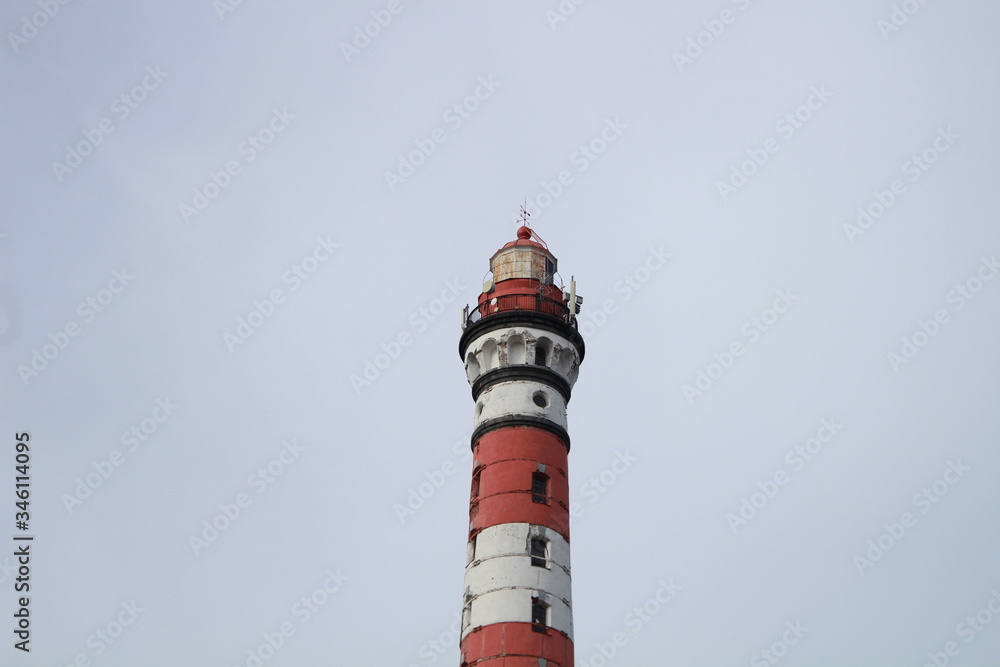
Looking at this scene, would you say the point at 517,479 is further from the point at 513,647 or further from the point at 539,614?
the point at 513,647

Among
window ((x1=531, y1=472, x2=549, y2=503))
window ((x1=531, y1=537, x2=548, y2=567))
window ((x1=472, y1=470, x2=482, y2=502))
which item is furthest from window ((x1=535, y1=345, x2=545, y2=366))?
window ((x1=531, y1=537, x2=548, y2=567))

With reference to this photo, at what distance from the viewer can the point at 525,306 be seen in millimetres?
48594

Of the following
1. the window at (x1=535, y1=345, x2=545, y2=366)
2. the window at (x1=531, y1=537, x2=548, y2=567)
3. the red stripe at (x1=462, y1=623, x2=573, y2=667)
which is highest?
the window at (x1=535, y1=345, x2=545, y2=366)

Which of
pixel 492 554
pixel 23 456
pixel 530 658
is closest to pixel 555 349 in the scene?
pixel 492 554

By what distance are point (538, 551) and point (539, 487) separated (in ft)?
9.32

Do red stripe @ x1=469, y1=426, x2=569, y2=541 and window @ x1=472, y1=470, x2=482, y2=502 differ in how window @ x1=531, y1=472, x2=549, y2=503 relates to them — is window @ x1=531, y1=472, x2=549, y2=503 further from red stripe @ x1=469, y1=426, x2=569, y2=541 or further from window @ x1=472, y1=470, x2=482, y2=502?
window @ x1=472, y1=470, x2=482, y2=502

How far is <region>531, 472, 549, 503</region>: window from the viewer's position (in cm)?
4356

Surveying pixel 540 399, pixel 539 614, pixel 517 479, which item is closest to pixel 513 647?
pixel 539 614

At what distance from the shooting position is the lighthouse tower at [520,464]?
133ft

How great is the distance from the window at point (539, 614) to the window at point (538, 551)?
5.08ft

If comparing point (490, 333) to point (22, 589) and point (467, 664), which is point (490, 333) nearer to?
point (467, 664)

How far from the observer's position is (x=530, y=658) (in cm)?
3941

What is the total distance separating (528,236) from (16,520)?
26.2 metres

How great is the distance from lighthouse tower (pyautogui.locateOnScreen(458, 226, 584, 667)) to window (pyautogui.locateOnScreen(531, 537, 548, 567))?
0.04 meters
